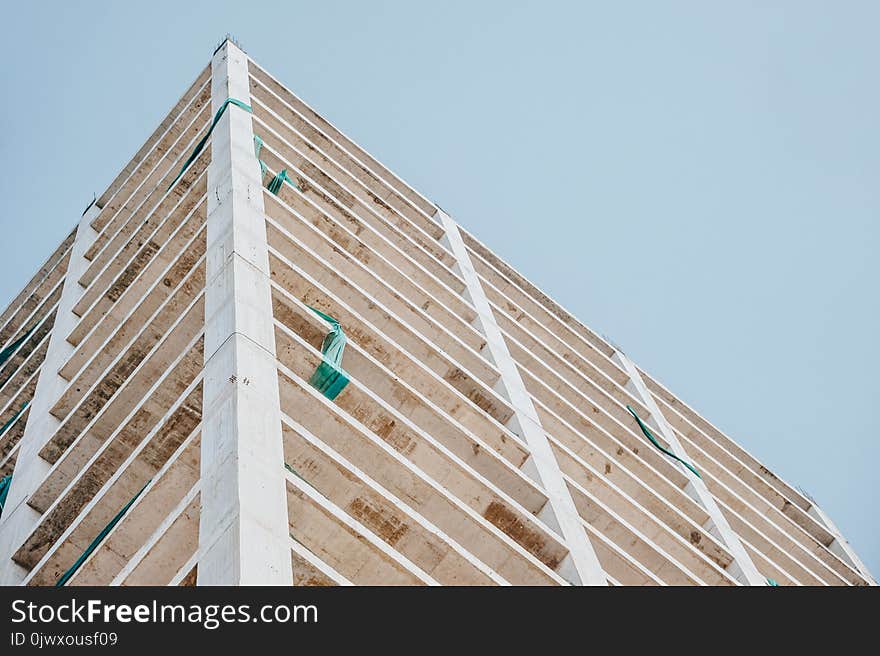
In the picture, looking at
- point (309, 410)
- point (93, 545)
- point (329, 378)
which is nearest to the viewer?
point (93, 545)

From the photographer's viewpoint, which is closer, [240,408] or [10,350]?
[240,408]

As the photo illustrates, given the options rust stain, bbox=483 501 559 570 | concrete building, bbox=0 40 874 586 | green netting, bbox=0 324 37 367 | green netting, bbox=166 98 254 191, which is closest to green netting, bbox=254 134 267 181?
concrete building, bbox=0 40 874 586

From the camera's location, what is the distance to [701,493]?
1731 cm

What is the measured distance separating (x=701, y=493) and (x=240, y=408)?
11.7m

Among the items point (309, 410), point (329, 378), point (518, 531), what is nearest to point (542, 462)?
point (518, 531)

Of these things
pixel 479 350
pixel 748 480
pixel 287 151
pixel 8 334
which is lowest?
pixel 8 334

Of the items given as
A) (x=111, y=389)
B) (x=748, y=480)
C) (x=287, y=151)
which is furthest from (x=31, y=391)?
(x=748, y=480)

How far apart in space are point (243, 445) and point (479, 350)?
8194 millimetres

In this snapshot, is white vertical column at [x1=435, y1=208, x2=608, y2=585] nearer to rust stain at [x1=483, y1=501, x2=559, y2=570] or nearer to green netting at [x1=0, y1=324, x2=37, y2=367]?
rust stain at [x1=483, y1=501, x2=559, y2=570]

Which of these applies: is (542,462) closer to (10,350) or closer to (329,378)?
(329,378)

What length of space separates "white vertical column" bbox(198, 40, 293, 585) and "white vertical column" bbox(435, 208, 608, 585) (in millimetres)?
3902
